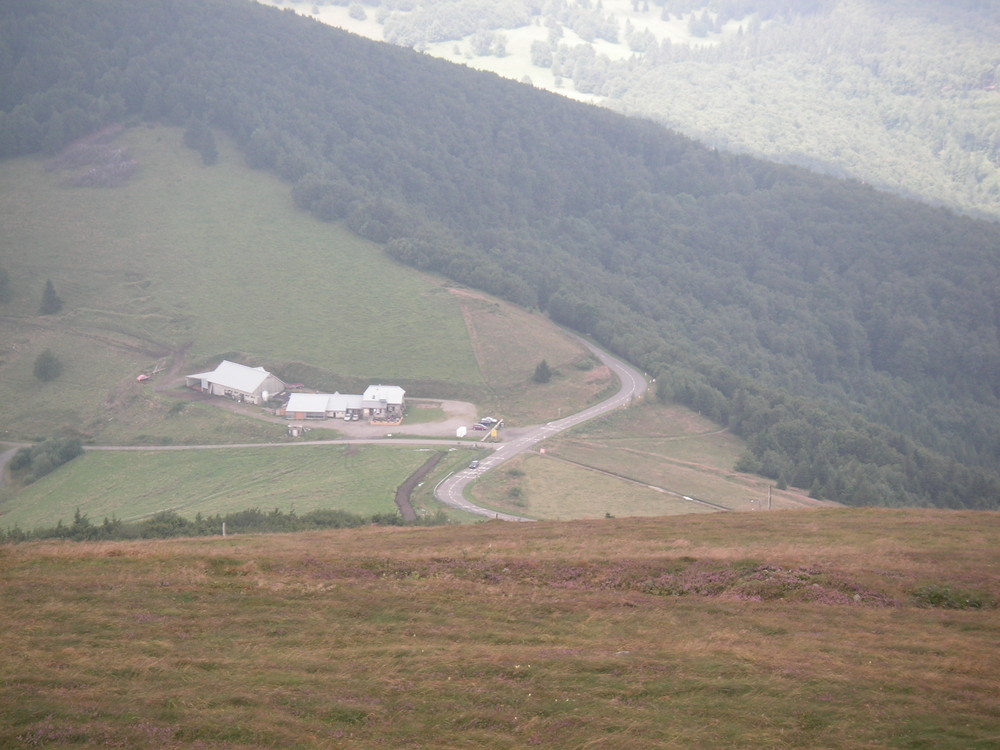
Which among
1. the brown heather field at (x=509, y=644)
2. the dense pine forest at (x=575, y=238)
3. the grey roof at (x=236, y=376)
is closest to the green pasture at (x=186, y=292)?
the grey roof at (x=236, y=376)

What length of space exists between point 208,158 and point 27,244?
40.7m

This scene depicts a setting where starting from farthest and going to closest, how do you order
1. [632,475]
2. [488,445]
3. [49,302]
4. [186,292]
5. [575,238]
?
[575,238] < [186,292] < [49,302] < [488,445] < [632,475]

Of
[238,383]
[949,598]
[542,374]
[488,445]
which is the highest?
[949,598]

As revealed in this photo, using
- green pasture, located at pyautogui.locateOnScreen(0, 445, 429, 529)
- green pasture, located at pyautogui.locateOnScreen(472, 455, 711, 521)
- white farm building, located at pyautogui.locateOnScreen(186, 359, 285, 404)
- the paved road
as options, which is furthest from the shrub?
white farm building, located at pyautogui.locateOnScreen(186, 359, 285, 404)

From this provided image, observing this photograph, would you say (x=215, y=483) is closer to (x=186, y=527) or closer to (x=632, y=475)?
(x=186, y=527)

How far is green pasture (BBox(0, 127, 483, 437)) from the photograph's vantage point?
10350cm

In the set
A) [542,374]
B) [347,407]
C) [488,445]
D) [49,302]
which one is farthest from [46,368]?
[542,374]

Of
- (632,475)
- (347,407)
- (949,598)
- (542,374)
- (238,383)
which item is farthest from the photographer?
(542,374)

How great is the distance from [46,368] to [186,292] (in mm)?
24430

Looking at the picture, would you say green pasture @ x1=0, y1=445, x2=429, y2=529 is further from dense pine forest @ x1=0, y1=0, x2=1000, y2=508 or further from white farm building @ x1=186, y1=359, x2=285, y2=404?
dense pine forest @ x1=0, y1=0, x2=1000, y2=508

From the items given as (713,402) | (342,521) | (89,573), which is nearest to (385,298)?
(713,402)

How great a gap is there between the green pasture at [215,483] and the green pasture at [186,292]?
14.7m

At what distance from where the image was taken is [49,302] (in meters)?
111

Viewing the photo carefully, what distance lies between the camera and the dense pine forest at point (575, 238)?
140 m
